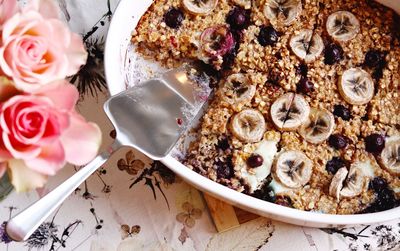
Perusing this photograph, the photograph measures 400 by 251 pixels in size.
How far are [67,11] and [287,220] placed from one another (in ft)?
2.07

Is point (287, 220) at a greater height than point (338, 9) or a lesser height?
lesser

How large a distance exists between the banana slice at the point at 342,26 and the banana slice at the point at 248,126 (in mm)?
242

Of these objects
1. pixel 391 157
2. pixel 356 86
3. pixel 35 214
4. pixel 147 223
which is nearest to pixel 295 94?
pixel 356 86

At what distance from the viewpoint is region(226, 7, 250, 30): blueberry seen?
1422 millimetres

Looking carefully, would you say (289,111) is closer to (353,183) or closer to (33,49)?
(353,183)

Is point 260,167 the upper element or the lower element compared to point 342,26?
lower

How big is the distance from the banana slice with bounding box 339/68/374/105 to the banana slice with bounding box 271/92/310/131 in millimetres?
86

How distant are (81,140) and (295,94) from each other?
2.09 feet

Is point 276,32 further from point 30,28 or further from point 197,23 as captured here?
point 30,28

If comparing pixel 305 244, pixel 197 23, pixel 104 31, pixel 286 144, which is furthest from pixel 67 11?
pixel 305 244

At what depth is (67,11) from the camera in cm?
144

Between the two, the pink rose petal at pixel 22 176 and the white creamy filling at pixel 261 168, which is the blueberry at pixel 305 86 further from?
the pink rose petal at pixel 22 176

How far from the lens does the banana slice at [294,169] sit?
4.39 feet

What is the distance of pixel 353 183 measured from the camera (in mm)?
1345
